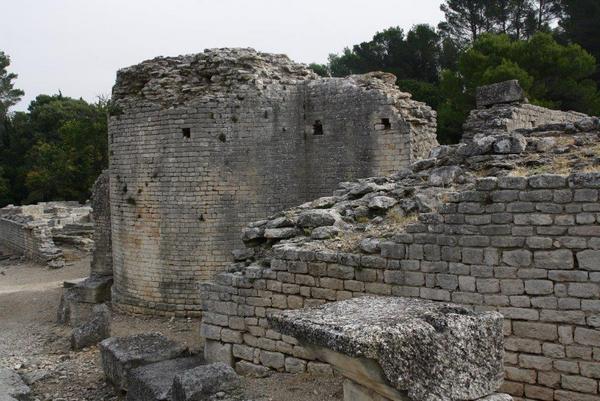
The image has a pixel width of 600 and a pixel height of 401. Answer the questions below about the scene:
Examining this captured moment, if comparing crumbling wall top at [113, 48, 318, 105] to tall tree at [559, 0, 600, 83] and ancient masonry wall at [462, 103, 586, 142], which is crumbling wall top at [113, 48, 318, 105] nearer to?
ancient masonry wall at [462, 103, 586, 142]

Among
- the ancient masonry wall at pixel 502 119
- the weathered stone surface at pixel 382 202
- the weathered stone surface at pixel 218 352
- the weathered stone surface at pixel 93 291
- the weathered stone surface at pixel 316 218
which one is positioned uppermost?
the ancient masonry wall at pixel 502 119

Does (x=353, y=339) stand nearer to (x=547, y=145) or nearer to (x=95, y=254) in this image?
(x=547, y=145)

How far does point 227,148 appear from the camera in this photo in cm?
1152

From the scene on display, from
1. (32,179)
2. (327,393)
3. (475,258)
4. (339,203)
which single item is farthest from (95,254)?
(32,179)

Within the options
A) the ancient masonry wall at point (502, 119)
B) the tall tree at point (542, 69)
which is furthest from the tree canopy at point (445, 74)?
the ancient masonry wall at point (502, 119)

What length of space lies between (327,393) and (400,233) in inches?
64.8

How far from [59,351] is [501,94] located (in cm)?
925

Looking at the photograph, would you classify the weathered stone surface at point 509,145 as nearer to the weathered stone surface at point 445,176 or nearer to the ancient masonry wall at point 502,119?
the weathered stone surface at point 445,176

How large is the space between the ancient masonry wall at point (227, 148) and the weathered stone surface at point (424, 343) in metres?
8.42

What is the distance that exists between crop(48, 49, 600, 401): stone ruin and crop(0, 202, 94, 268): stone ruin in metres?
7.51

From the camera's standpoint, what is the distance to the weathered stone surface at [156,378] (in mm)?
5684

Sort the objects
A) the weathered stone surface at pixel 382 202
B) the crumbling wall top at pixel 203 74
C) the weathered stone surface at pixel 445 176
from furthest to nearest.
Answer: the crumbling wall top at pixel 203 74
the weathered stone surface at pixel 382 202
the weathered stone surface at pixel 445 176

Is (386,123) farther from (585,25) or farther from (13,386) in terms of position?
(585,25)

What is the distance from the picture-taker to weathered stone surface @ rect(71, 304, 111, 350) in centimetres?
1004
